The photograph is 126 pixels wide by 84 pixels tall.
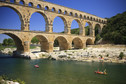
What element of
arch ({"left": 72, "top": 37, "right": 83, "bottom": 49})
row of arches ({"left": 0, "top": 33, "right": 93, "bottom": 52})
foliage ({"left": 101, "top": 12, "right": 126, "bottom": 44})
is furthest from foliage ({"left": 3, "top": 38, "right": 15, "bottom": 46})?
foliage ({"left": 101, "top": 12, "right": 126, "bottom": 44})

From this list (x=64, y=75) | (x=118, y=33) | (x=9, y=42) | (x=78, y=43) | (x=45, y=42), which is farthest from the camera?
(x=9, y=42)

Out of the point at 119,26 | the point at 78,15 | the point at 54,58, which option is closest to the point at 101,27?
the point at 119,26

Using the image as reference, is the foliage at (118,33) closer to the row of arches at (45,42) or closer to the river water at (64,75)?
the row of arches at (45,42)

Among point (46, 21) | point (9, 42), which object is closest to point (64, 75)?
→ point (46, 21)

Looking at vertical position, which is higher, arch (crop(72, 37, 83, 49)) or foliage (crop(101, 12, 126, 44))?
foliage (crop(101, 12, 126, 44))

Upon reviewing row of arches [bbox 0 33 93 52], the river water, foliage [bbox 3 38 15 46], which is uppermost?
foliage [bbox 3 38 15 46]

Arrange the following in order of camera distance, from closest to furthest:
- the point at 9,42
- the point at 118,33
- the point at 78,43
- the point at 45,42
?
the point at 45,42, the point at 118,33, the point at 78,43, the point at 9,42

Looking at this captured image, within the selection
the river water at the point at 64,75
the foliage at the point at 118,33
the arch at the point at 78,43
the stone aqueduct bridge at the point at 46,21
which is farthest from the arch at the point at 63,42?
the river water at the point at 64,75

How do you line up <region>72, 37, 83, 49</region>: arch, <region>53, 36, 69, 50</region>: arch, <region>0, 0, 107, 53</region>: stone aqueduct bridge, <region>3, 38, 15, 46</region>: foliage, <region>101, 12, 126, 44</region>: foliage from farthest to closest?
<region>3, 38, 15, 46</region>: foliage, <region>72, 37, 83, 49</region>: arch, <region>101, 12, 126, 44</region>: foliage, <region>53, 36, 69, 50</region>: arch, <region>0, 0, 107, 53</region>: stone aqueduct bridge

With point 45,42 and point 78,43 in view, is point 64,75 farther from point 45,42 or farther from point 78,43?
point 78,43

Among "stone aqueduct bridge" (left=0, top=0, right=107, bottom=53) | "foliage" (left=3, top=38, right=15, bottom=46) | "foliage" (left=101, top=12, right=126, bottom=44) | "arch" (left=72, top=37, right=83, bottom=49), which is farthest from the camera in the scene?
"foliage" (left=3, top=38, right=15, bottom=46)

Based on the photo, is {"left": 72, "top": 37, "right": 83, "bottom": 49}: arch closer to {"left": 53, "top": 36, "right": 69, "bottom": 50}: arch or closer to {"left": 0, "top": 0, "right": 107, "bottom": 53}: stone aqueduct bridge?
{"left": 0, "top": 0, "right": 107, "bottom": 53}: stone aqueduct bridge

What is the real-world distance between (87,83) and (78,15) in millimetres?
36890

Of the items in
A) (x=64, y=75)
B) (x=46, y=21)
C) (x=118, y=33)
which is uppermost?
(x=46, y=21)
